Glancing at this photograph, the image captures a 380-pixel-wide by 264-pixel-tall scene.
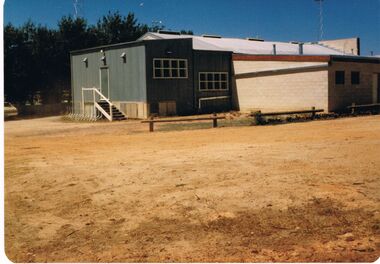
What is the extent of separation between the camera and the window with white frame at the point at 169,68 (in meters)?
27.8

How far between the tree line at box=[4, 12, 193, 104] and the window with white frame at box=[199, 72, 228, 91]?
17.3 meters

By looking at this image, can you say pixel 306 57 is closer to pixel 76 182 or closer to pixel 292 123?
pixel 292 123

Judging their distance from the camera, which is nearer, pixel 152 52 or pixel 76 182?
pixel 76 182

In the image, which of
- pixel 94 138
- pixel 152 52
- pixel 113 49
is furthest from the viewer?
pixel 113 49

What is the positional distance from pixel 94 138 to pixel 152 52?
1159 cm

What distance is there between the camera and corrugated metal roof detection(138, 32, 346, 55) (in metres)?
34.0

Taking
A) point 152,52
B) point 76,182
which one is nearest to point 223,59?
point 152,52

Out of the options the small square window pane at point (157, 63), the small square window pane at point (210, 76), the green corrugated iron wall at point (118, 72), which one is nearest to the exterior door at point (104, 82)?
the green corrugated iron wall at point (118, 72)

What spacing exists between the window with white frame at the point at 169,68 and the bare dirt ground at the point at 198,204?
15.4 m

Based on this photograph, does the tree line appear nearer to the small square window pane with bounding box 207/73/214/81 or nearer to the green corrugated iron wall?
the green corrugated iron wall

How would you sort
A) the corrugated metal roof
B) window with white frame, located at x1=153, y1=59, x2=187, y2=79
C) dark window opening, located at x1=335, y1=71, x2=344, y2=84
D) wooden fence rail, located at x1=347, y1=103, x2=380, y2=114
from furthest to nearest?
the corrugated metal roof, window with white frame, located at x1=153, y1=59, x2=187, y2=79, dark window opening, located at x1=335, y1=71, x2=344, y2=84, wooden fence rail, located at x1=347, y1=103, x2=380, y2=114

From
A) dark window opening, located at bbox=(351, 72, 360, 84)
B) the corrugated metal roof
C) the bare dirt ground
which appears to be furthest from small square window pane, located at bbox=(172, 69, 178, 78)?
the bare dirt ground

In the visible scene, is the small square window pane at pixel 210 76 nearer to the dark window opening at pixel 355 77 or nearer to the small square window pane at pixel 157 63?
the small square window pane at pixel 157 63

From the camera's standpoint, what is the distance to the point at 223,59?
31.8m
